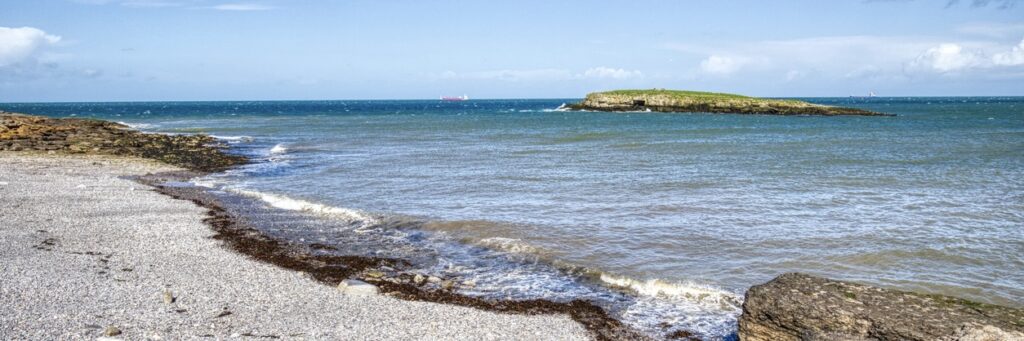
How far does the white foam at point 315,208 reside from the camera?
1850 cm

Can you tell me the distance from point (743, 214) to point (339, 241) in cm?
1014

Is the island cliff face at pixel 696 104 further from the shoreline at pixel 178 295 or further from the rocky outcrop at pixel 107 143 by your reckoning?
the shoreline at pixel 178 295

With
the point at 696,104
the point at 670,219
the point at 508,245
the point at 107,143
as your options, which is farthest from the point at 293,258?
the point at 696,104

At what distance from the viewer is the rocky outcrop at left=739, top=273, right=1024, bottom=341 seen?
7.42 meters

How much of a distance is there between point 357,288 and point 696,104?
101106mm

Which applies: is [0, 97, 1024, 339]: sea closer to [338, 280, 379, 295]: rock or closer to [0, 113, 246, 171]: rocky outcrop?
[338, 280, 379, 295]: rock

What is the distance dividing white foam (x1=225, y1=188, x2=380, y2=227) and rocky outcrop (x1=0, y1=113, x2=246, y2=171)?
1039 cm

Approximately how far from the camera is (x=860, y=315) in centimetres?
786

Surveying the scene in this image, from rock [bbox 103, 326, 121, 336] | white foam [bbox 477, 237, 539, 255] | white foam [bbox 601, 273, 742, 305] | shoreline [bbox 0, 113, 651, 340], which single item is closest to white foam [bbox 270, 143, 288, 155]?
shoreline [bbox 0, 113, 651, 340]

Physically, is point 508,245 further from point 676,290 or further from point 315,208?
point 315,208

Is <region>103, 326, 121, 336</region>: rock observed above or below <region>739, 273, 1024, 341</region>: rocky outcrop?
below

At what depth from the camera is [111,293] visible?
10.7 metres

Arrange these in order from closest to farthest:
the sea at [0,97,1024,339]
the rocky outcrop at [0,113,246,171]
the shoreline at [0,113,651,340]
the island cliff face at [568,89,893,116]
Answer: the shoreline at [0,113,651,340]
the sea at [0,97,1024,339]
the rocky outcrop at [0,113,246,171]
the island cliff face at [568,89,893,116]

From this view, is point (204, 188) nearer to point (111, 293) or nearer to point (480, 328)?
point (111, 293)
